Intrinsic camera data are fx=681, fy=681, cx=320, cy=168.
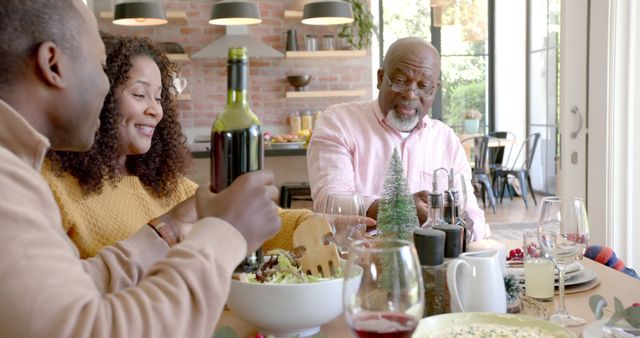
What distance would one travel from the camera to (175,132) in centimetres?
206

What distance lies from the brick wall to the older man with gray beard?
196 inches

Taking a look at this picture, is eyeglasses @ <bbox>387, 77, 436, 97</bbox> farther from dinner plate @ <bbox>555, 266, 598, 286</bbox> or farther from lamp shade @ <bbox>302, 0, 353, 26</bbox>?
lamp shade @ <bbox>302, 0, 353, 26</bbox>

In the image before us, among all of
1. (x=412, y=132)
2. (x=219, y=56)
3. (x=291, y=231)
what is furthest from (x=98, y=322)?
(x=219, y=56)

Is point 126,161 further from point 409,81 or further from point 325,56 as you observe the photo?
point 325,56

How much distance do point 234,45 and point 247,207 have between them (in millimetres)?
6380

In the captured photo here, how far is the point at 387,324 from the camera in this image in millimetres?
818

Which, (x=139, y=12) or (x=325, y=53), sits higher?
(x=139, y=12)

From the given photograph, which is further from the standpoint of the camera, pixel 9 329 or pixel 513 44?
pixel 513 44

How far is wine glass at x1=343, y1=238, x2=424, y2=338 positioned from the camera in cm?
81

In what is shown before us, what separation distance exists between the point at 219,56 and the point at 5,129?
6440 millimetres

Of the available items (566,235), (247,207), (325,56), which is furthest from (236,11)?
(247,207)

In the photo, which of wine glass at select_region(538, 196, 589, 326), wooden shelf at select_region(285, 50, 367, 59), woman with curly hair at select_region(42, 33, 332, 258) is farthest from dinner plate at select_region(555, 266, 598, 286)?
wooden shelf at select_region(285, 50, 367, 59)

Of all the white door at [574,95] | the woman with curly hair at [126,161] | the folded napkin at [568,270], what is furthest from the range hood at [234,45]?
the folded napkin at [568,270]

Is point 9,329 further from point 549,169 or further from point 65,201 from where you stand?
point 549,169
